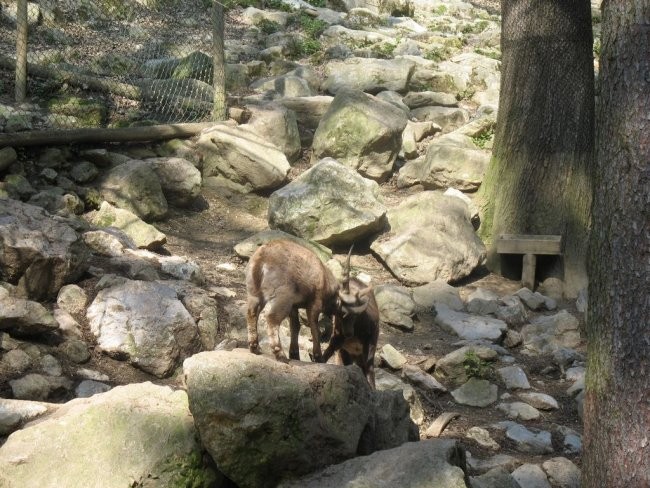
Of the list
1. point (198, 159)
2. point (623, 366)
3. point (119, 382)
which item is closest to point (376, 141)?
point (198, 159)

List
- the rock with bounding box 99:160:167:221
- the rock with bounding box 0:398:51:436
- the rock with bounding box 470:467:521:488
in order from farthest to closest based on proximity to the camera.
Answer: the rock with bounding box 99:160:167:221 < the rock with bounding box 470:467:521:488 < the rock with bounding box 0:398:51:436

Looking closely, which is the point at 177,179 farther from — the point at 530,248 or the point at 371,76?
the point at 371,76

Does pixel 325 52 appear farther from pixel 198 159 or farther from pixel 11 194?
pixel 11 194

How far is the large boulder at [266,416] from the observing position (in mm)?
4375

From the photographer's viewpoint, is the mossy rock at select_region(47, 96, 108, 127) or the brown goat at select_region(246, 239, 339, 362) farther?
the mossy rock at select_region(47, 96, 108, 127)

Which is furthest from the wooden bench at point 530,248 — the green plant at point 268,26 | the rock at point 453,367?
the green plant at point 268,26

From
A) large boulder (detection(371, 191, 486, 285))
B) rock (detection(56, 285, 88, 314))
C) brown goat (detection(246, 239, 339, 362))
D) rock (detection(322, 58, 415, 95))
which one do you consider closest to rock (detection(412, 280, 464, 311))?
large boulder (detection(371, 191, 486, 285))

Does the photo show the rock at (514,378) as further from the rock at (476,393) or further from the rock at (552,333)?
the rock at (552,333)

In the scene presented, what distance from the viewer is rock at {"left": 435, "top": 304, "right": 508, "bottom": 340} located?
8523 mm

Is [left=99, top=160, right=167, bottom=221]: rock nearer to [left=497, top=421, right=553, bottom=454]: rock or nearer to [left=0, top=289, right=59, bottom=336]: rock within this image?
[left=0, top=289, right=59, bottom=336]: rock

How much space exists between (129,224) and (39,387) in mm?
3243

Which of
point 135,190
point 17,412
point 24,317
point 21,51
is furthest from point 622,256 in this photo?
point 21,51

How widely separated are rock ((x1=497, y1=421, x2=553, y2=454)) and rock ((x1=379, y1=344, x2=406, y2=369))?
1.10m

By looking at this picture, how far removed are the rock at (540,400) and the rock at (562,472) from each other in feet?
3.82
